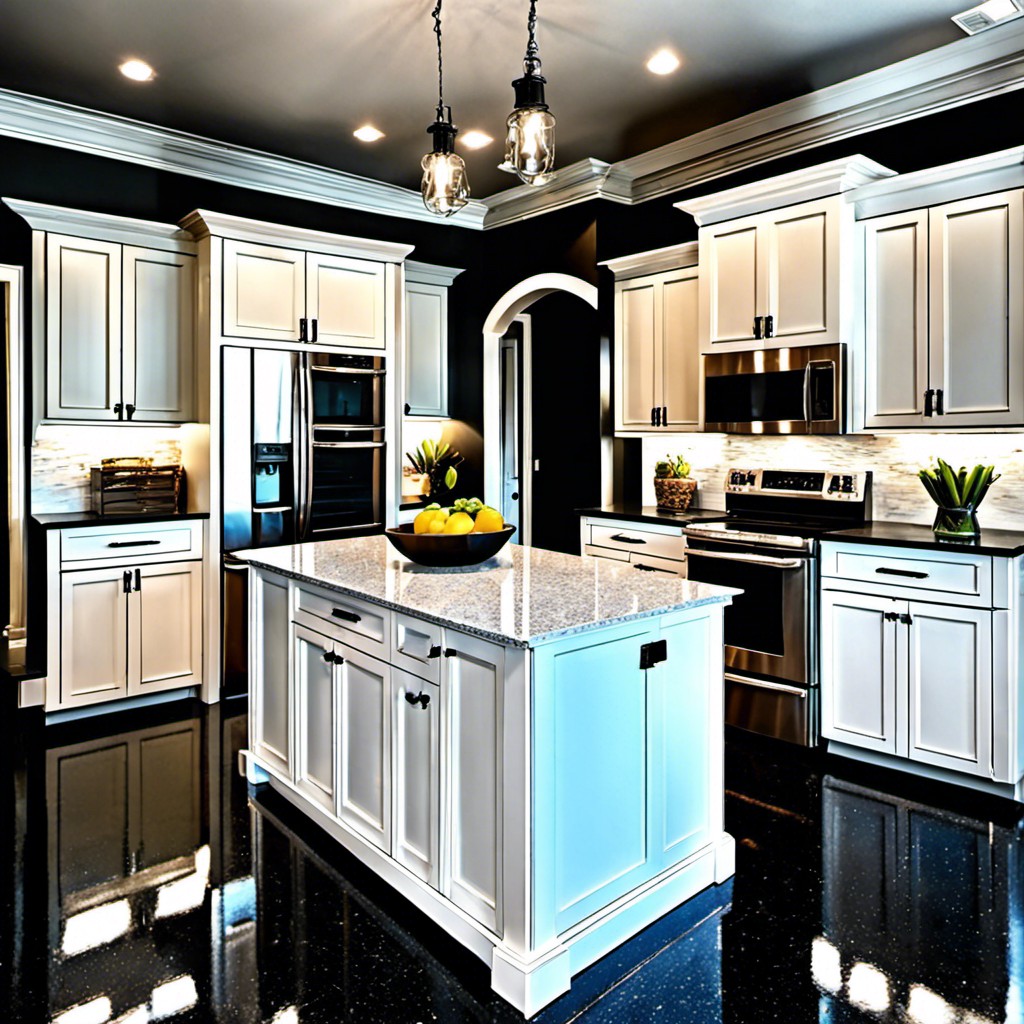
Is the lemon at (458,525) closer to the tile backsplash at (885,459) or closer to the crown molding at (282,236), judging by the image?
the tile backsplash at (885,459)

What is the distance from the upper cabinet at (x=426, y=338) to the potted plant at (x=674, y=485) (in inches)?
69.2

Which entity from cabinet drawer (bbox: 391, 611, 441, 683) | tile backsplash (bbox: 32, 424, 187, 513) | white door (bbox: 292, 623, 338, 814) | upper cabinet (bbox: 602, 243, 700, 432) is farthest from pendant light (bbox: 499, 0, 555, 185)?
tile backsplash (bbox: 32, 424, 187, 513)

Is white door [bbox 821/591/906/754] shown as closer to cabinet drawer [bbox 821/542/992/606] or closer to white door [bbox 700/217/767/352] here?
cabinet drawer [bbox 821/542/992/606]

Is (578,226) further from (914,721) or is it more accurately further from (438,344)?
(914,721)

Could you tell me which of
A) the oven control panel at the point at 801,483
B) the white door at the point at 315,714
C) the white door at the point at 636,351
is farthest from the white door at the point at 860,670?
the white door at the point at 315,714

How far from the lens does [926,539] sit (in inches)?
132

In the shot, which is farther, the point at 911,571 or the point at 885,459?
the point at 885,459

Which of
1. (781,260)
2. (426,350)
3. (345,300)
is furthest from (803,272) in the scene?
(426,350)

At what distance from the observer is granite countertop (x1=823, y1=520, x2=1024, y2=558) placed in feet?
10.2

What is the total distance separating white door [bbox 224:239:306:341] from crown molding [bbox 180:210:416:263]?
0.14 ft

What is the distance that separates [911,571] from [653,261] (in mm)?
2338

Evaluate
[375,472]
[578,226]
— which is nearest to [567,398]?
[578,226]

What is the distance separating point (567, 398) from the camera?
6.62m

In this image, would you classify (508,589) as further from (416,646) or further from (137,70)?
(137,70)
